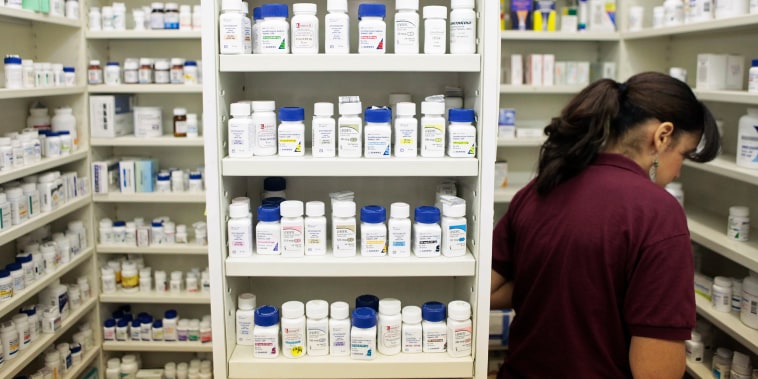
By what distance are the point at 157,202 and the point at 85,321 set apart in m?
0.80

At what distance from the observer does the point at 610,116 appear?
1.73 m

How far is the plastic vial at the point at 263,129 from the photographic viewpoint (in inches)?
67.4

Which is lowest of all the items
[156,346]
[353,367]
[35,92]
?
[156,346]

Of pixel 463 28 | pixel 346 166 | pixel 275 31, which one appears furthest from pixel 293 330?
pixel 463 28

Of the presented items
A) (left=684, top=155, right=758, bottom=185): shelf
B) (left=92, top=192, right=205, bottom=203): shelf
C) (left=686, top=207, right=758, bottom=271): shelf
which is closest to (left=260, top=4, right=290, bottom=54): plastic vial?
(left=684, top=155, right=758, bottom=185): shelf

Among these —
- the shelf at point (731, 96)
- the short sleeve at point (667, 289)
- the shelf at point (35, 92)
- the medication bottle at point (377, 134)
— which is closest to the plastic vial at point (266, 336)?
the medication bottle at point (377, 134)

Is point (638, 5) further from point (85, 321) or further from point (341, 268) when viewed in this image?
point (85, 321)

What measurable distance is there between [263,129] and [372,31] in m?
0.38

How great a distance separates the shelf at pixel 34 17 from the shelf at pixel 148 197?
0.95 meters

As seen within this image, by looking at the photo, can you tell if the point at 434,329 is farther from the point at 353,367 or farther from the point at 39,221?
the point at 39,221

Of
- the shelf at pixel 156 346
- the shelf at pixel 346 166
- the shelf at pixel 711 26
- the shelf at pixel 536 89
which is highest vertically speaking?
the shelf at pixel 711 26

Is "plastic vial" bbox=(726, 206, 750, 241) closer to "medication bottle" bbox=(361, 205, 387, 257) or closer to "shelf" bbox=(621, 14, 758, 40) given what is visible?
"shelf" bbox=(621, 14, 758, 40)

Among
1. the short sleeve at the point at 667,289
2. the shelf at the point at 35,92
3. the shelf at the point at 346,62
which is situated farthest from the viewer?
the shelf at the point at 35,92

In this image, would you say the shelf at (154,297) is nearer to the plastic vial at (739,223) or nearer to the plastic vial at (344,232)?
the plastic vial at (344,232)
